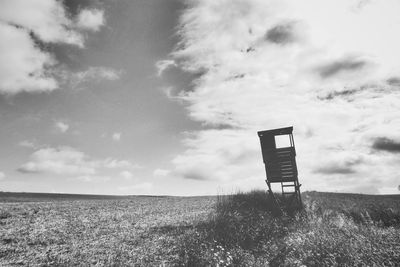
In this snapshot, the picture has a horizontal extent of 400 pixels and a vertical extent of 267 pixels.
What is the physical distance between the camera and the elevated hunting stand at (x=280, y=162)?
19.9m

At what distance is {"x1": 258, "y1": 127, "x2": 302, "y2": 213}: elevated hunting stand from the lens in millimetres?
19891

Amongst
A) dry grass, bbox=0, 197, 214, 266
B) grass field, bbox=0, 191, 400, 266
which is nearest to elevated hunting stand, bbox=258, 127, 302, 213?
grass field, bbox=0, 191, 400, 266

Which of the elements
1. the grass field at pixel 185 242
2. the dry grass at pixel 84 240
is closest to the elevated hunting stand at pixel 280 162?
the grass field at pixel 185 242

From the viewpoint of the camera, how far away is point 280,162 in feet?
66.2

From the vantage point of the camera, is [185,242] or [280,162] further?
[280,162]

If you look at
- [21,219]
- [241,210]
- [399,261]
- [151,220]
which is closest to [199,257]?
[399,261]

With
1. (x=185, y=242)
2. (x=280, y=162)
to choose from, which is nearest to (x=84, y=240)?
(x=185, y=242)

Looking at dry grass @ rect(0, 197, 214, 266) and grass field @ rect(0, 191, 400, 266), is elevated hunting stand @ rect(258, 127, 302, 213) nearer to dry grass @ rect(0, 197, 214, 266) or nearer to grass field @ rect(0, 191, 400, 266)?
grass field @ rect(0, 191, 400, 266)

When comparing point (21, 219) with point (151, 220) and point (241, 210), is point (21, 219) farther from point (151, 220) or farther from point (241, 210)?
point (241, 210)

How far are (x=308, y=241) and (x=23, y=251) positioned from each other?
1086 cm

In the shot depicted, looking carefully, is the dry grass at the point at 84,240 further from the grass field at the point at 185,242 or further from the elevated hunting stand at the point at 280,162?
the elevated hunting stand at the point at 280,162

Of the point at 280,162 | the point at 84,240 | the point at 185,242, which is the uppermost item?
the point at 280,162

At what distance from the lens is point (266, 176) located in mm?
20594

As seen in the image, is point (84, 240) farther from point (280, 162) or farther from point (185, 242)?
point (280, 162)
